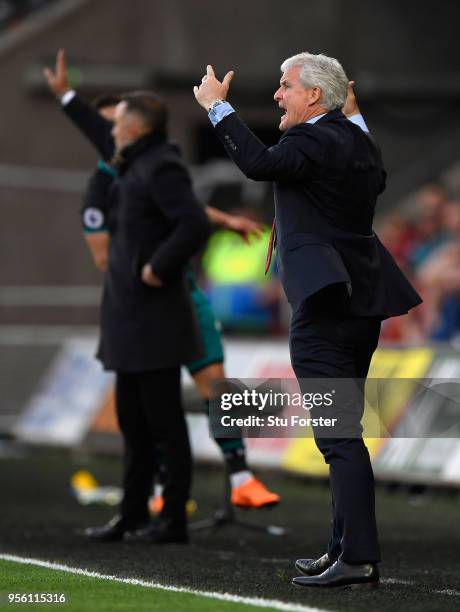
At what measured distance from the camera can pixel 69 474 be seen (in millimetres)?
13156

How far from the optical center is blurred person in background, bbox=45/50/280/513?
8148 mm

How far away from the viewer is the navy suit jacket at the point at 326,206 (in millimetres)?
5891

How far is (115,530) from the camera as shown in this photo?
8.12 metres

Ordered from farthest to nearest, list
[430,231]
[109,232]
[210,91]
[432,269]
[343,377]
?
[430,231] < [432,269] < [109,232] < [210,91] < [343,377]

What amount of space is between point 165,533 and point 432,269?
701 centimetres

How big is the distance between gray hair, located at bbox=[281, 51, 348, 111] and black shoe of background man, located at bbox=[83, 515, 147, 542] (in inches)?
115

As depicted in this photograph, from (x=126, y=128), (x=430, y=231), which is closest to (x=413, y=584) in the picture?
(x=126, y=128)

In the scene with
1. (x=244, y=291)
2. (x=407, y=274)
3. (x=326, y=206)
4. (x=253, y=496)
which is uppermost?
(x=326, y=206)

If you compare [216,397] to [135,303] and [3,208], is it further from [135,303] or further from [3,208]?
[3,208]

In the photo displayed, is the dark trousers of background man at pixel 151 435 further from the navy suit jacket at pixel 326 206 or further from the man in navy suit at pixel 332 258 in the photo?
the navy suit jacket at pixel 326 206

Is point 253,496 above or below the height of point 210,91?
below

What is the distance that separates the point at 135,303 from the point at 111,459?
23.1 ft

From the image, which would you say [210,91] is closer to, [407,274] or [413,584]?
[413,584]

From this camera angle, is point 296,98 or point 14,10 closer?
point 296,98
